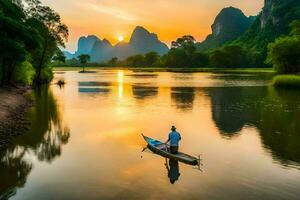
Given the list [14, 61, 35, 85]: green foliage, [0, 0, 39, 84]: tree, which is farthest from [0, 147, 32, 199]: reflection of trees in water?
[14, 61, 35, 85]: green foliage

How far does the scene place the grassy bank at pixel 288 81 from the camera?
83438mm

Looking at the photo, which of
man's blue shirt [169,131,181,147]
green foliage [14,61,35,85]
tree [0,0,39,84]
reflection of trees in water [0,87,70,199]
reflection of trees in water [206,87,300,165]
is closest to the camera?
reflection of trees in water [0,87,70,199]

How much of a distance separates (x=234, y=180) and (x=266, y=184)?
1.87 meters

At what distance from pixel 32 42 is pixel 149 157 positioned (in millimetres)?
28041

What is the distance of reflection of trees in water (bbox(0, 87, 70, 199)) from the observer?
21641 mm

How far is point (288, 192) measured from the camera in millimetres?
19672

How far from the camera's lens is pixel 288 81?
8544 centimetres

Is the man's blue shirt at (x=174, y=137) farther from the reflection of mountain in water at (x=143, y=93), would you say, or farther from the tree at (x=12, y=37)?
the reflection of mountain in water at (x=143, y=93)

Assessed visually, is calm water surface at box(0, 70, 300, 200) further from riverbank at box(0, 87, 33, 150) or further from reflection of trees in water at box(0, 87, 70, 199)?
riverbank at box(0, 87, 33, 150)

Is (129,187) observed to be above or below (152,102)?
below

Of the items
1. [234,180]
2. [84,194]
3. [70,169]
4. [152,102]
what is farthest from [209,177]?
[152,102]

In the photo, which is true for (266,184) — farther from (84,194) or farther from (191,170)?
(84,194)

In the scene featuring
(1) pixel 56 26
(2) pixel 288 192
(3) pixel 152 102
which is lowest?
(2) pixel 288 192

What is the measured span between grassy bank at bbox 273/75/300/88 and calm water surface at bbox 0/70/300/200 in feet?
122
